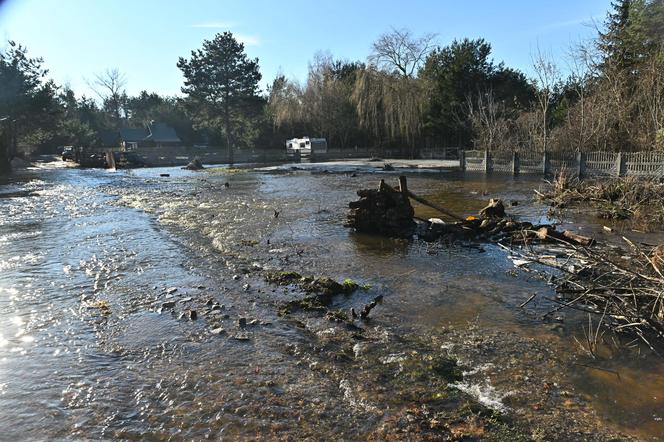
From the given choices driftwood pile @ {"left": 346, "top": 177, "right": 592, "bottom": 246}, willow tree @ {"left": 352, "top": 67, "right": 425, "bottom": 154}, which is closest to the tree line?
willow tree @ {"left": 352, "top": 67, "right": 425, "bottom": 154}

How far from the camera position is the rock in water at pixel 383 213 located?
11.6 m

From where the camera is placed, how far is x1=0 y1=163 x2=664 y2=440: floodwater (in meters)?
3.94

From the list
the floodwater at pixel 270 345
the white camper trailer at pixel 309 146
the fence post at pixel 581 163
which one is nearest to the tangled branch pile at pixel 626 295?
the floodwater at pixel 270 345

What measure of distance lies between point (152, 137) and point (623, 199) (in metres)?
69.1

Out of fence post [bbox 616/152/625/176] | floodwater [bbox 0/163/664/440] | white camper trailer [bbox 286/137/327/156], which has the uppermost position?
white camper trailer [bbox 286/137/327/156]

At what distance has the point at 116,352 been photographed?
5.22 metres

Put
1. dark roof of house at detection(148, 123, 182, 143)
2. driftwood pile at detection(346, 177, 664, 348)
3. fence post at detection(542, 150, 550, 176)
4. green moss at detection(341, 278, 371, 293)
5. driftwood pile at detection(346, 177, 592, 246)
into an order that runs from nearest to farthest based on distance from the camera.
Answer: driftwood pile at detection(346, 177, 664, 348), green moss at detection(341, 278, 371, 293), driftwood pile at detection(346, 177, 592, 246), fence post at detection(542, 150, 550, 176), dark roof of house at detection(148, 123, 182, 143)

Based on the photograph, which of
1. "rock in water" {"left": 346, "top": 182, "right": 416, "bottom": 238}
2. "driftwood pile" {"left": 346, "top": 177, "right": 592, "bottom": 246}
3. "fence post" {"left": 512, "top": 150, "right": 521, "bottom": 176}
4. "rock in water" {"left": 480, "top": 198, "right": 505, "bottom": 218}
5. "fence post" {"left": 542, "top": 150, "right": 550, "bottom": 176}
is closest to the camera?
"driftwood pile" {"left": 346, "top": 177, "right": 592, "bottom": 246}

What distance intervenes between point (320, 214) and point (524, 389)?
10.8 m

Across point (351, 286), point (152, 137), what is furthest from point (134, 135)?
point (351, 286)

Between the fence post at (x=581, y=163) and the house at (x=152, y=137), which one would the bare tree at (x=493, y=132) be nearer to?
the fence post at (x=581, y=163)

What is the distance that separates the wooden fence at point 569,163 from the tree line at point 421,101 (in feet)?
3.16

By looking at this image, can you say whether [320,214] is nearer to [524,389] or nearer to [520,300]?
[520,300]

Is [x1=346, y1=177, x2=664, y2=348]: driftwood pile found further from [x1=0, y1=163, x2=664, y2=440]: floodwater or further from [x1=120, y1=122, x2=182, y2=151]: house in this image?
[x1=120, y1=122, x2=182, y2=151]: house
